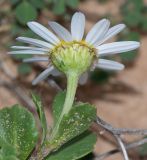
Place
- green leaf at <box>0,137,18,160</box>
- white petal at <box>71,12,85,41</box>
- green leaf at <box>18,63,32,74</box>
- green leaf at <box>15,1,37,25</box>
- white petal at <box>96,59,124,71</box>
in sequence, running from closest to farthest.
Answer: green leaf at <box>0,137,18,160</box> < white petal at <box>71,12,85,41</box> < white petal at <box>96,59,124,71</box> < green leaf at <box>15,1,37,25</box> < green leaf at <box>18,63,32,74</box>

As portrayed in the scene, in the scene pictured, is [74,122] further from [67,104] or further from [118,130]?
[118,130]

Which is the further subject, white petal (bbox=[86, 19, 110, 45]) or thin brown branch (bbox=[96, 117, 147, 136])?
thin brown branch (bbox=[96, 117, 147, 136])

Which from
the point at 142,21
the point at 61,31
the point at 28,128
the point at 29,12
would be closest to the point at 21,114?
the point at 28,128

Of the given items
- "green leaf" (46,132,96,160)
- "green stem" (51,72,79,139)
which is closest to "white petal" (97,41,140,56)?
"green stem" (51,72,79,139)

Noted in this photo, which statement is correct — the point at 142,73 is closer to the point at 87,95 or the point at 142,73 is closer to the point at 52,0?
the point at 87,95

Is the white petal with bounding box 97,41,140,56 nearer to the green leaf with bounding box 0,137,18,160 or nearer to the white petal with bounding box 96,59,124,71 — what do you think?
the white petal with bounding box 96,59,124,71

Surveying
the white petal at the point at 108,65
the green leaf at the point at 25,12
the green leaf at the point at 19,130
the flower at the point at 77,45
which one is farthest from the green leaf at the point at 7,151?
the green leaf at the point at 25,12
